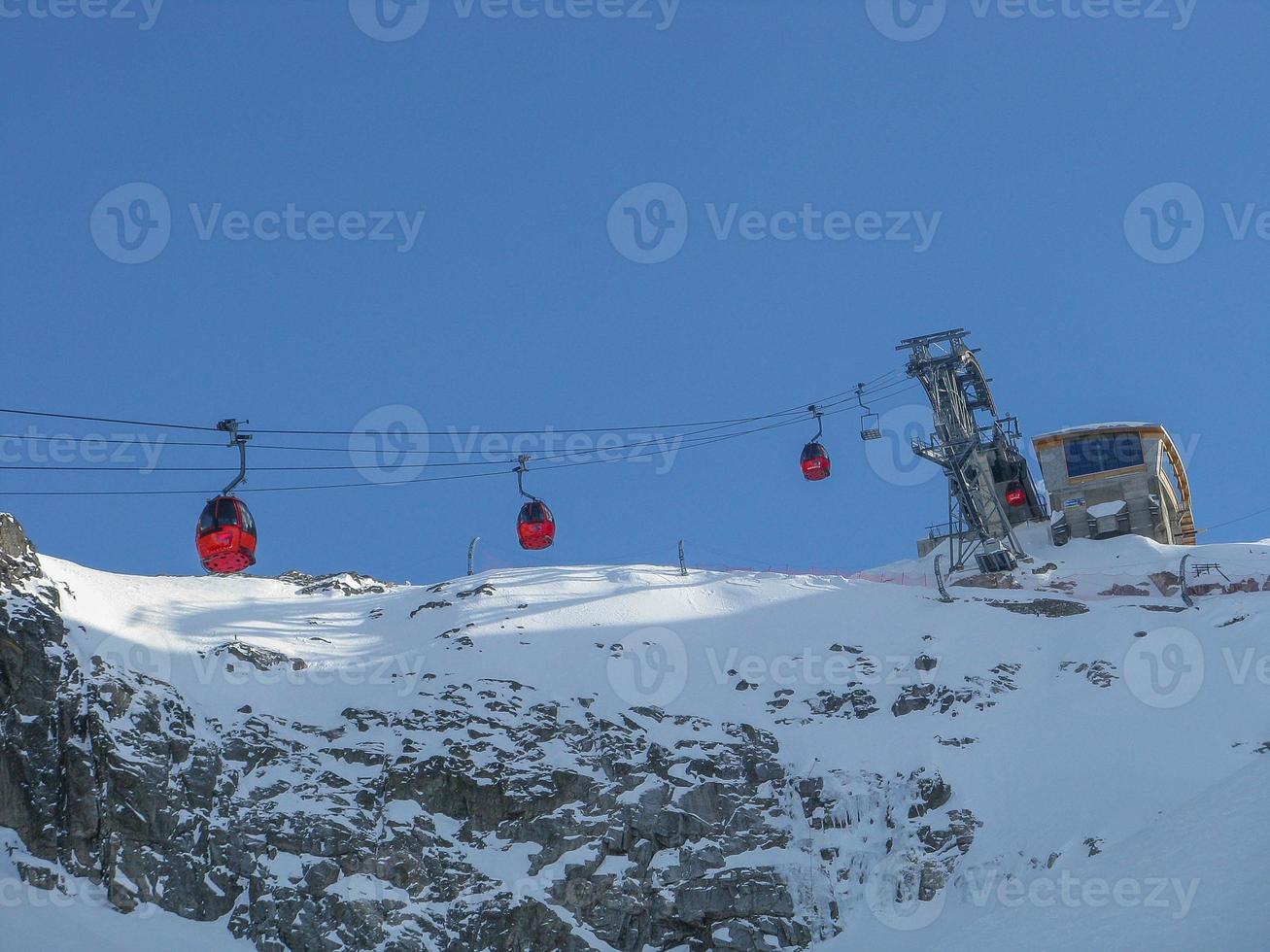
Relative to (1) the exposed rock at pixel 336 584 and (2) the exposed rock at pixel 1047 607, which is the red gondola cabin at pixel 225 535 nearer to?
(1) the exposed rock at pixel 336 584

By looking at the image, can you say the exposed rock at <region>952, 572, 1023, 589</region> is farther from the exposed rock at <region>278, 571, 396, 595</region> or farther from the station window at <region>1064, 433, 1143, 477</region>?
the exposed rock at <region>278, 571, 396, 595</region>

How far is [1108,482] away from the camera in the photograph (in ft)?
201

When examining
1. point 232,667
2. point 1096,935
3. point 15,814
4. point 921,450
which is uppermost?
point 921,450

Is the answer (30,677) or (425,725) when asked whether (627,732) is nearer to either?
(425,725)

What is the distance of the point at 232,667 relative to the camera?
4153 cm

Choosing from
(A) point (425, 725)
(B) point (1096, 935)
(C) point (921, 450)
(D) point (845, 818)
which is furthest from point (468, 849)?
(C) point (921, 450)

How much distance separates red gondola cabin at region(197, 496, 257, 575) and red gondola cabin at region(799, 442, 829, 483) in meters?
22.5

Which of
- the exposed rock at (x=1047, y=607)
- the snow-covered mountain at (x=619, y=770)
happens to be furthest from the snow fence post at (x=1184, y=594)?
the exposed rock at (x=1047, y=607)

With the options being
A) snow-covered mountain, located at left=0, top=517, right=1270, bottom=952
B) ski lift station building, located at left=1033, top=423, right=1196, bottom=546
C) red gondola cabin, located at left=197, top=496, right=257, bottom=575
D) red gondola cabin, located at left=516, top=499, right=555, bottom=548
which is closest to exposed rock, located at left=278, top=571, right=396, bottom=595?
snow-covered mountain, located at left=0, top=517, right=1270, bottom=952

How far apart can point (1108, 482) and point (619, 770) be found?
30184 millimetres

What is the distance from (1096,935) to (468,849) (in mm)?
14629

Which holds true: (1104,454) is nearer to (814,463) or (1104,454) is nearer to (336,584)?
(814,463)

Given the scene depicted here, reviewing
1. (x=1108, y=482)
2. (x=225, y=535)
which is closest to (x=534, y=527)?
(x=225, y=535)

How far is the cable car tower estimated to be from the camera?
58.7m
